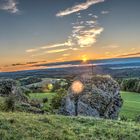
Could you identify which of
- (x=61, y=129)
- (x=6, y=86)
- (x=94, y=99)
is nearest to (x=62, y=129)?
(x=61, y=129)

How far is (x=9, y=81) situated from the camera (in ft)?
155

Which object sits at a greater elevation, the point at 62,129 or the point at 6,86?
the point at 6,86

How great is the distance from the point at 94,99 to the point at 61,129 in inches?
567

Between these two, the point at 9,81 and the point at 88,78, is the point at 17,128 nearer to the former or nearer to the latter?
the point at 88,78

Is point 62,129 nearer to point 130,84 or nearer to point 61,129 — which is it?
point 61,129

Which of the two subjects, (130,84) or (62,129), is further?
(130,84)

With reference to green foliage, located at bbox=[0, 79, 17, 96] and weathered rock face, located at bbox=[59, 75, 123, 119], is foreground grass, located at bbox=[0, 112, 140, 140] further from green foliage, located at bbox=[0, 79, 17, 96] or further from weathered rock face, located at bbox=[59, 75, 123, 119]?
green foliage, located at bbox=[0, 79, 17, 96]

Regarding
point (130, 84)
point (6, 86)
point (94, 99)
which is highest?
point (6, 86)

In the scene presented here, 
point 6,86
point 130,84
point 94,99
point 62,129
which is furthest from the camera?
point 130,84

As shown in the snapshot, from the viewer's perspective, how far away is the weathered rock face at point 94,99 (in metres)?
32.2

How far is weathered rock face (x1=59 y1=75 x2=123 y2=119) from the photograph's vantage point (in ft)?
105

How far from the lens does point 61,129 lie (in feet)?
60.2

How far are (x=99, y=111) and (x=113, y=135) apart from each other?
47.0 feet

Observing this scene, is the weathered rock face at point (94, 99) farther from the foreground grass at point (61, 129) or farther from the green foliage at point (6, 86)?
the green foliage at point (6, 86)
